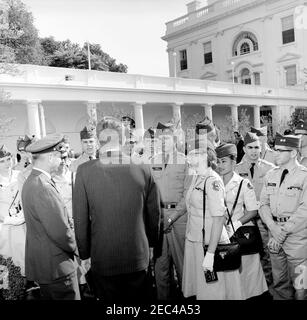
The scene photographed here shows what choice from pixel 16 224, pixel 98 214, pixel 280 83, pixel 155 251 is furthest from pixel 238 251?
pixel 280 83

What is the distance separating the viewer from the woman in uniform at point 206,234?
307 centimetres

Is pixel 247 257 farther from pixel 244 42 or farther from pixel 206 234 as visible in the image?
pixel 244 42

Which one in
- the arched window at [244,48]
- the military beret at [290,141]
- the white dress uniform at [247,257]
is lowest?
the white dress uniform at [247,257]

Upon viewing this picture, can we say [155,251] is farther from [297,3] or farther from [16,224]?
[297,3]

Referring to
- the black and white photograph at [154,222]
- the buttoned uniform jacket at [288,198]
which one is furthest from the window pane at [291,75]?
the buttoned uniform jacket at [288,198]

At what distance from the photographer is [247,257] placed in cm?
369

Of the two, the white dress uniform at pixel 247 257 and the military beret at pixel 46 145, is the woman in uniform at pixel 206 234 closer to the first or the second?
the white dress uniform at pixel 247 257

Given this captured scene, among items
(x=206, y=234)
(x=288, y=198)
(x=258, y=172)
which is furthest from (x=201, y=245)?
(x=258, y=172)

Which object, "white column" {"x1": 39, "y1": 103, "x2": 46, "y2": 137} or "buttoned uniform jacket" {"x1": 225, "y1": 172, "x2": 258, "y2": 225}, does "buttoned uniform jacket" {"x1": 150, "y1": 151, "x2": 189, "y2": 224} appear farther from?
"white column" {"x1": 39, "y1": 103, "x2": 46, "y2": 137}

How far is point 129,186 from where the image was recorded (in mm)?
2691

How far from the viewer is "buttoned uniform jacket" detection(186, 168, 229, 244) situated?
3.10 meters

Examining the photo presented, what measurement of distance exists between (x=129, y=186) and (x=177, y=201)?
1.79 metres

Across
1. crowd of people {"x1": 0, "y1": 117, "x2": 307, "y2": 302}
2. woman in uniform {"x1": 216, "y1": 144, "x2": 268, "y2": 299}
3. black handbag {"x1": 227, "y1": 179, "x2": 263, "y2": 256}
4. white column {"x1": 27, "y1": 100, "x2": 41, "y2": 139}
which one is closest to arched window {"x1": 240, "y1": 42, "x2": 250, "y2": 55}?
white column {"x1": 27, "y1": 100, "x2": 41, "y2": 139}
